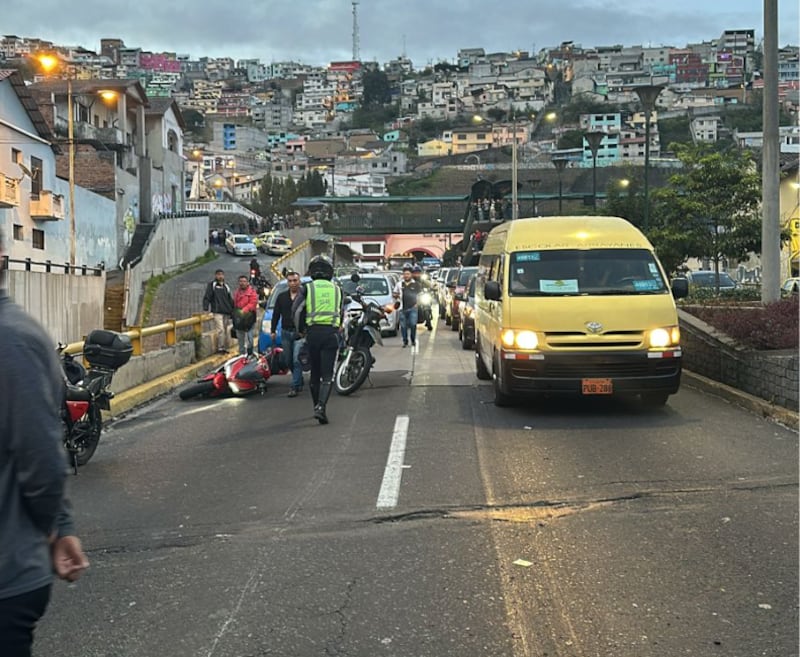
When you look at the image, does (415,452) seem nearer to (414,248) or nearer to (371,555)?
(371,555)

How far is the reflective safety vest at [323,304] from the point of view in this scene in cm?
1009

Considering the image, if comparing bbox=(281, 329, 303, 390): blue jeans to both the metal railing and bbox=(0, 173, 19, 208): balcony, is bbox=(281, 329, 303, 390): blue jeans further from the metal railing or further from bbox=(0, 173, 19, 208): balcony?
the metal railing

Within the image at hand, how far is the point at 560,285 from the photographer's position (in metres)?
10.7

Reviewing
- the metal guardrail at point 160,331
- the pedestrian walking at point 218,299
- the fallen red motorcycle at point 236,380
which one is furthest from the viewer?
the pedestrian walking at point 218,299

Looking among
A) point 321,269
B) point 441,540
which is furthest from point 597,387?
point 441,540

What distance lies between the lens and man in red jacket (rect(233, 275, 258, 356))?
1650 cm

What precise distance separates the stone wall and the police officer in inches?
195

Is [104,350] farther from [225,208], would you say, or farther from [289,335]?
[225,208]

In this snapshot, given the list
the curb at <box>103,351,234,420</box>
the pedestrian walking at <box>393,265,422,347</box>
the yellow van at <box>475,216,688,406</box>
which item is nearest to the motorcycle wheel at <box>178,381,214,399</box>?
the curb at <box>103,351,234,420</box>

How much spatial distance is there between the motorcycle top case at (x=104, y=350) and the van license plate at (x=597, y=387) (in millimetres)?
4865

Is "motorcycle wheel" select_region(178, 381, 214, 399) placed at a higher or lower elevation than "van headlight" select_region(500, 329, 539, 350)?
lower

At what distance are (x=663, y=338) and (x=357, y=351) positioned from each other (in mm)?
4459

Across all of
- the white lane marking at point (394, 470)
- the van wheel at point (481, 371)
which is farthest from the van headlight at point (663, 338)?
the van wheel at point (481, 371)

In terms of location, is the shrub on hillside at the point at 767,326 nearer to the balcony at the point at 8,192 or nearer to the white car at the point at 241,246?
the balcony at the point at 8,192
